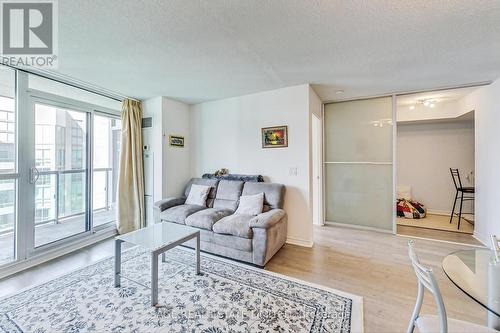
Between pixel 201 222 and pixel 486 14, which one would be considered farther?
pixel 201 222

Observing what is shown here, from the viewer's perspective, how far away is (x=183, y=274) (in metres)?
2.30

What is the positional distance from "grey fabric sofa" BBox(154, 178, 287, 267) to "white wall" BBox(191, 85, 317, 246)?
0.84ft

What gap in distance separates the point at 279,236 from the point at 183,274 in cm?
130

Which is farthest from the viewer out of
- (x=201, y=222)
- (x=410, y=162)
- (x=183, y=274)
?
(x=410, y=162)

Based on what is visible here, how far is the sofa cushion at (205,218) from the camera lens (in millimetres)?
2767

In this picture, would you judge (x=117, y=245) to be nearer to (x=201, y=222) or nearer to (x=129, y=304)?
(x=129, y=304)

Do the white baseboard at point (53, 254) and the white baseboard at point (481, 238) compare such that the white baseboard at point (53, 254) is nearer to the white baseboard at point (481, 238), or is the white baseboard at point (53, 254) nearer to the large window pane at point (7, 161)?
the large window pane at point (7, 161)

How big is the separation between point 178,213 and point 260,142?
1.75 metres

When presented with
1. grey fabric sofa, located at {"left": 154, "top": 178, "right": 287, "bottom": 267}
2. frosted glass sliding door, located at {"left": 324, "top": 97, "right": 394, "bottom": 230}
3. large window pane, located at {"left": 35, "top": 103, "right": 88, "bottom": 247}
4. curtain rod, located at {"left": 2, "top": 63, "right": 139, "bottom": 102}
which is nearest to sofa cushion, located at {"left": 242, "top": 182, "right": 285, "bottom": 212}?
grey fabric sofa, located at {"left": 154, "top": 178, "right": 287, "bottom": 267}

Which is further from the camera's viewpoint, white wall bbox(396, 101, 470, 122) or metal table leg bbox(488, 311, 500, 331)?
white wall bbox(396, 101, 470, 122)

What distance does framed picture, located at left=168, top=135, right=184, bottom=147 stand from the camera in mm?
3850

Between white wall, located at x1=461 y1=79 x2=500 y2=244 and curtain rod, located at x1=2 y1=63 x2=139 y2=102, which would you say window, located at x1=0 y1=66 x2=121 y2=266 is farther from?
white wall, located at x1=461 y1=79 x2=500 y2=244

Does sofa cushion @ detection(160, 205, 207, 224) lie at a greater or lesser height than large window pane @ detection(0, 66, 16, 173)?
lesser

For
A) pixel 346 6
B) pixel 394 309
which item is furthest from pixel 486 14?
pixel 394 309
